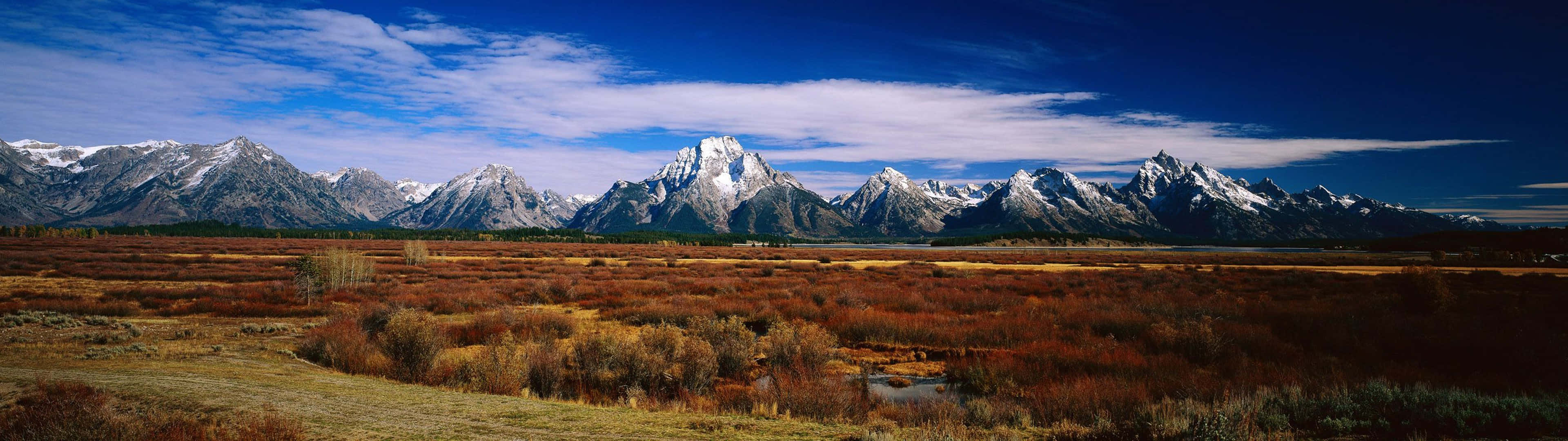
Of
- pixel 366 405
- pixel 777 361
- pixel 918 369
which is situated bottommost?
pixel 918 369

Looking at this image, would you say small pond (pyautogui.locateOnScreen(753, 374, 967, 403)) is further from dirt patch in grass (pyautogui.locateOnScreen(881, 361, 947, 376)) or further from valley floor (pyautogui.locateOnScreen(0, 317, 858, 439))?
valley floor (pyautogui.locateOnScreen(0, 317, 858, 439))

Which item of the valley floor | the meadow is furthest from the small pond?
the valley floor

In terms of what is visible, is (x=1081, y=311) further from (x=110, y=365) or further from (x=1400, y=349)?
(x=110, y=365)

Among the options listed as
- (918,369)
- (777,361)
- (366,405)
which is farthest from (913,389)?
(366,405)

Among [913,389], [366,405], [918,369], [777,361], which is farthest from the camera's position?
[918,369]

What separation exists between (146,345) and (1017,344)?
19691mm

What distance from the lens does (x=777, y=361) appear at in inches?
510

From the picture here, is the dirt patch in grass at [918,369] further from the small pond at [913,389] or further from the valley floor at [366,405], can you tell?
the valley floor at [366,405]

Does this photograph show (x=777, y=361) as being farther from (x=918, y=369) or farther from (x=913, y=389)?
(x=918, y=369)

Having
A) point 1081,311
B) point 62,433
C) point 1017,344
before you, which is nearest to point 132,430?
point 62,433

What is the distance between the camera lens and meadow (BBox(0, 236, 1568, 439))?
23.1 ft

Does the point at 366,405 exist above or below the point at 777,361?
above

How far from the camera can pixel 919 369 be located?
548 inches

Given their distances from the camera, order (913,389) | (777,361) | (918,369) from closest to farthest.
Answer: (913,389)
(777,361)
(918,369)
